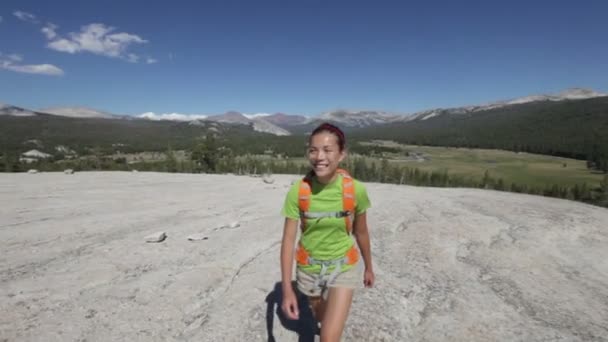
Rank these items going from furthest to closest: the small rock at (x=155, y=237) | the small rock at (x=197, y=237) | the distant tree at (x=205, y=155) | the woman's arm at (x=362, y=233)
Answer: the distant tree at (x=205, y=155) → the small rock at (x=197, y=237) → the small rock at (x=155, y=237) → the woman's arm at (x=362, y=233)

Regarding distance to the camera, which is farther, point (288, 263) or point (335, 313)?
point (288, 263)

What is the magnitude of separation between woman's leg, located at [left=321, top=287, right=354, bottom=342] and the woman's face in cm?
130

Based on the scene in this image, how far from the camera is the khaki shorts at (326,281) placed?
148 inches

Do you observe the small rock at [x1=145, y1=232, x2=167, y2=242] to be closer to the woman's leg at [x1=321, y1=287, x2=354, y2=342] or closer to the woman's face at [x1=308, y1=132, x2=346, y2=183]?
the woman's leg at [x1=321, y1=287, x2=354, y2=342]

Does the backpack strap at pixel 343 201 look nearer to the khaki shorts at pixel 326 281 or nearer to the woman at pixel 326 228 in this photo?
the woman at pixel 326 228

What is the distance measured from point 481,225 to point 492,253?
113 inches

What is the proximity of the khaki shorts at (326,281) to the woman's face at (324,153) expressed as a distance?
1138mm

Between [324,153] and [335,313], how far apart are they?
174cm

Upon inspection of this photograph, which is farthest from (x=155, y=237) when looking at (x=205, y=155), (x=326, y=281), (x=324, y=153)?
(x=205, y=155)

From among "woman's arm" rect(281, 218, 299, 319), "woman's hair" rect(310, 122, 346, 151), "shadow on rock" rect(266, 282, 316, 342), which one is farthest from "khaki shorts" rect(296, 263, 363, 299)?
"shadow on rock" rect(266, 282, 316, 342)

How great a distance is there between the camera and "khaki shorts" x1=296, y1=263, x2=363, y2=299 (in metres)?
3.76

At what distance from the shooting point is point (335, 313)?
3.63 meters

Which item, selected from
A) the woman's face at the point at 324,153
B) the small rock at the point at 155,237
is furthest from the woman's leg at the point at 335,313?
the small rock at the point at 155,237

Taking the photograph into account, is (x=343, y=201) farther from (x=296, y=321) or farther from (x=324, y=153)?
(x=296, y=321)
